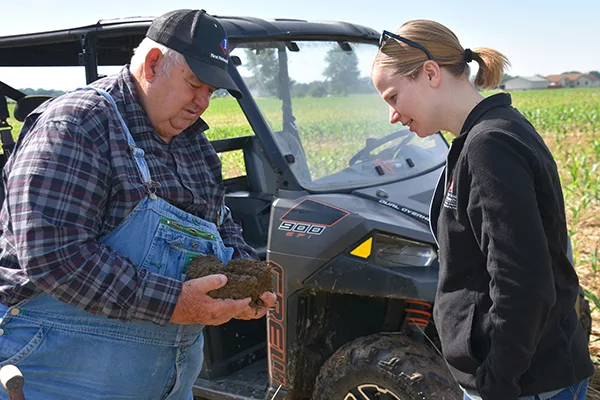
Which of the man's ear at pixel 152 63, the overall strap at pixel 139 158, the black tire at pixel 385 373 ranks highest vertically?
the man's ear at pixel 152 63

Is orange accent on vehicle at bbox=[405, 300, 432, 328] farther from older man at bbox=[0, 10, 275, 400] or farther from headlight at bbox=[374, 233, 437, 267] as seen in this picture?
older man at bbox=[0, 10, 275, 400]

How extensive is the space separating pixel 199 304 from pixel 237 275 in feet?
0.58

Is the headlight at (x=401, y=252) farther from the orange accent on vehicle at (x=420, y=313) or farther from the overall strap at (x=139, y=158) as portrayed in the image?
the overall strap at (x=139, y=158)

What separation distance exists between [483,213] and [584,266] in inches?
209

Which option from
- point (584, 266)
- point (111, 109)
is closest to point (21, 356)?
point (111, 109)

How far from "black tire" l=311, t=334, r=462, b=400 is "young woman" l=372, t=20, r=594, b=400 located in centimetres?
101

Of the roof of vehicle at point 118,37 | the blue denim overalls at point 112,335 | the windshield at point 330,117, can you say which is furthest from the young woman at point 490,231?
the roof of vehicle at point 118,37

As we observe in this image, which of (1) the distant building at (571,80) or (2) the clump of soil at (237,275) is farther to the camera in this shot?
(1) the distant building at (571,80)

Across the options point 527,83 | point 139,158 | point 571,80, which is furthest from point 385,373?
point 571,80

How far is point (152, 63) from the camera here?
2.02 m

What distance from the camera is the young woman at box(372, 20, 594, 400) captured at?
5.41ft

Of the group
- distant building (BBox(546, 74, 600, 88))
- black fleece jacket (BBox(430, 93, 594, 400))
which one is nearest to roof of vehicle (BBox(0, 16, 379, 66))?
black fleece jacket (BBox(430, 93, 594, 400))

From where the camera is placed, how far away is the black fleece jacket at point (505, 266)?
164 cm

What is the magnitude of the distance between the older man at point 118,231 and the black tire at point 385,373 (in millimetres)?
976
